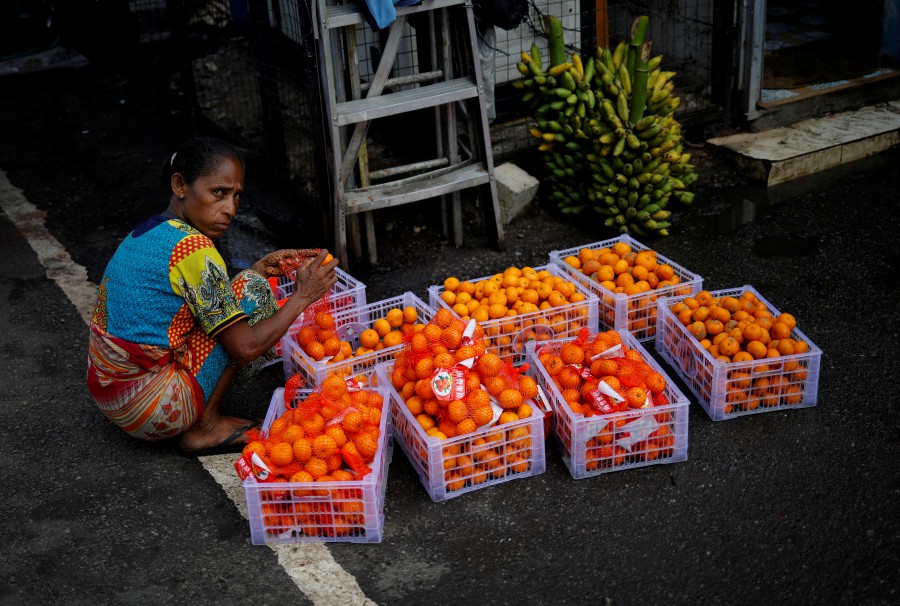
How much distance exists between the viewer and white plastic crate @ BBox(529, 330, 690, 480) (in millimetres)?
4156

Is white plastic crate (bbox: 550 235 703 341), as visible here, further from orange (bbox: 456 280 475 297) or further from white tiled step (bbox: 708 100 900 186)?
white tiled step (bbox: 708 100 900 186)

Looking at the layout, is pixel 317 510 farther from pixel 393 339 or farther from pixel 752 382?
pixel 752 382

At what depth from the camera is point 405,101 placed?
5.81 meters

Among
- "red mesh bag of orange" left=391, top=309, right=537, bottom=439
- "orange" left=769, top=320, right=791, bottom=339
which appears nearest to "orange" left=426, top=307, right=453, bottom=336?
"red mesh bag of orange" left=391, top=309, right=537, bottom=439

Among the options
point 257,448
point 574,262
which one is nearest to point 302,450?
point 257,448

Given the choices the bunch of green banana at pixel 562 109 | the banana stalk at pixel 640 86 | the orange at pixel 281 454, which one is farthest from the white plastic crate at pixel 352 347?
the banana stalk at pixel 640 86

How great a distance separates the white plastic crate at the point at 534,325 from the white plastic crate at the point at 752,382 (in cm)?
56

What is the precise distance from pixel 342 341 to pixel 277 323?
0.79 metres

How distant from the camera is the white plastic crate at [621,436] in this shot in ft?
13.6

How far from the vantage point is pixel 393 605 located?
358cm

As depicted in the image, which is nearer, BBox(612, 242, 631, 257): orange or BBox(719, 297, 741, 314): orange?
BBox(719, 297, 741, 314): orange

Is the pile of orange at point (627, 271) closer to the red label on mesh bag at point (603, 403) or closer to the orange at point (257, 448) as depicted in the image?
the red label on mesh bag at point (603, 403)

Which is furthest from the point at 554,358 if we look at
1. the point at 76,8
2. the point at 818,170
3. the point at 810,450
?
the point at 76,8

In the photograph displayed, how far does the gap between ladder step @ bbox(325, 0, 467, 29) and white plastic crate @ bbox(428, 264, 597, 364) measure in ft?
6.00
